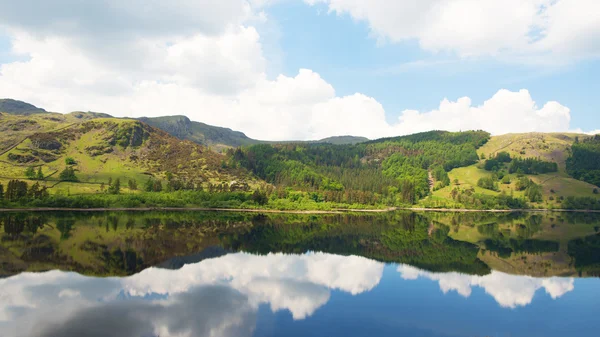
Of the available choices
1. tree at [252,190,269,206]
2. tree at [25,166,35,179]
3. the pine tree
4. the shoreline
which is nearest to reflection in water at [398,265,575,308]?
the shoreline

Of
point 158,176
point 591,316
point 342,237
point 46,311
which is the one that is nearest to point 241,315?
point 46,311

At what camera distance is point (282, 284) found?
4462 centimetres

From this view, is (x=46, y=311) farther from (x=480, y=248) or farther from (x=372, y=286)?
(x=480, y=248)

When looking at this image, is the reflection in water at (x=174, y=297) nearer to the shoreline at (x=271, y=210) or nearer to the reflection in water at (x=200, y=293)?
the reflection in water at (x=200, y=293)

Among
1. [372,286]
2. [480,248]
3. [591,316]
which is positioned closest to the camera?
[591,316]

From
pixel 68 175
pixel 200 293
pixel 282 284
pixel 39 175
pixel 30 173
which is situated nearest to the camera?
pixel 200 293

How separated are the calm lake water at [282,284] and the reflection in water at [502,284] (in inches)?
9.9

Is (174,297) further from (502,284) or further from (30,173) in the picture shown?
(30,173)

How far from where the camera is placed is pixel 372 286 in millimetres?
45312

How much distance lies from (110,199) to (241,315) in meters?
111

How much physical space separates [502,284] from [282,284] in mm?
29163

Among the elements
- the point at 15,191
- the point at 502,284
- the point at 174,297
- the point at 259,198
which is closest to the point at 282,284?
the point at 174,297

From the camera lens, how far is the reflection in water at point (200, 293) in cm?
3027

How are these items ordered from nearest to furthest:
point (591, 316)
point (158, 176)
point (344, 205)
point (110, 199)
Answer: point (591, 316), point (110, 199), point (344, 205), point (158, 176)
